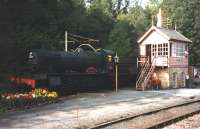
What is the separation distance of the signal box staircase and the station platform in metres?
6.07

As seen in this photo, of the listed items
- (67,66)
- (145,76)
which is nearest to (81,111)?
(67,66)

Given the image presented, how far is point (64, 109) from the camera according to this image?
21.6m

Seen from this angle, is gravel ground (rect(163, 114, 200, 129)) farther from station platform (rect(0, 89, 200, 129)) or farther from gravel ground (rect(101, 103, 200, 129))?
station platform (rect(0, 89, 200, 129))

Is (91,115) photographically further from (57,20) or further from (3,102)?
(57,20)

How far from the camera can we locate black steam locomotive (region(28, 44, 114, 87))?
27.5m

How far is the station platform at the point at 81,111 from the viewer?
1715 centimetres

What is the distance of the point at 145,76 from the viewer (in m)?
37.0

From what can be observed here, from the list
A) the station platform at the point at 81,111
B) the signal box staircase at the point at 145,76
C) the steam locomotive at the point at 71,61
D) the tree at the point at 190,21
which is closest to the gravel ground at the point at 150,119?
the station platform at the point at 81,111

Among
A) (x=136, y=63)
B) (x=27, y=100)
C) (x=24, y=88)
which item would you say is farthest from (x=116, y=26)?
(x=27, y=100)

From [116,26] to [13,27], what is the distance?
1863 cm

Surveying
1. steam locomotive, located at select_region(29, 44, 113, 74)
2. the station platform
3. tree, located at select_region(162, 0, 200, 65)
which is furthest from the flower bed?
tree, located at select_region(162, 0, 200, 65)

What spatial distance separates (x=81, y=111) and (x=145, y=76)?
16.8 m

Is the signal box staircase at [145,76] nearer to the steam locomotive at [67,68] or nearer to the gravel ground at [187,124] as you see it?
the steam locomotive at [67,68]

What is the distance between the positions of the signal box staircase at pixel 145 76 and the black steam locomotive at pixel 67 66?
290 centimetres
